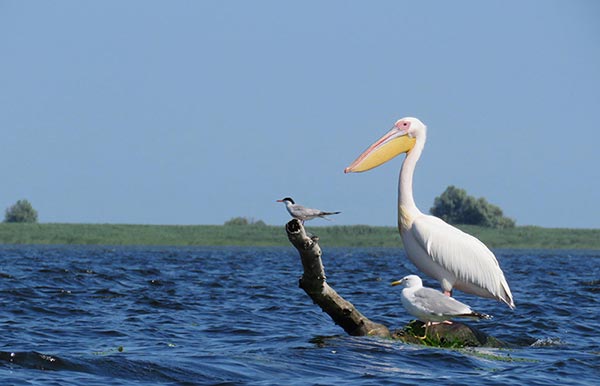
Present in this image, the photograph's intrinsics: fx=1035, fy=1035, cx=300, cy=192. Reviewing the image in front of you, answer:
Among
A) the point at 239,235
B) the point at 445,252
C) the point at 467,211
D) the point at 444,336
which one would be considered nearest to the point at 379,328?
the point at 444,336

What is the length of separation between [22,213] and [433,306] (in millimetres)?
100971

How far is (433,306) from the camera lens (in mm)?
11242

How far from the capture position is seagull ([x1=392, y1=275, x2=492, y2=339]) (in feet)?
36.6

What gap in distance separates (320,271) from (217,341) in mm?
3014

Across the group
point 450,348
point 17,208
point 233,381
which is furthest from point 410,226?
point 17,208

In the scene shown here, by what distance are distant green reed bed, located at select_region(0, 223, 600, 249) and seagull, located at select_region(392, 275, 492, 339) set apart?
226 ft

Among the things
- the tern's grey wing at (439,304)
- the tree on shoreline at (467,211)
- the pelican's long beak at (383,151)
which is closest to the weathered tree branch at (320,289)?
the tern's grey wing at (439,304)

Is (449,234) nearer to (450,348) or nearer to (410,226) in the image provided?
(410,226)

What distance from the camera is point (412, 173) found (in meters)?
12.3

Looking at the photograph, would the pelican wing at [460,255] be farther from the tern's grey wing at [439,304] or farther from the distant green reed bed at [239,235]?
the distant green reed bed at [239,235]

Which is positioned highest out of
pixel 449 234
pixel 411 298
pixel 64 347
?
pixel 449 234

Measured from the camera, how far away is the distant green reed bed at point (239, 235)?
8169 centimetres

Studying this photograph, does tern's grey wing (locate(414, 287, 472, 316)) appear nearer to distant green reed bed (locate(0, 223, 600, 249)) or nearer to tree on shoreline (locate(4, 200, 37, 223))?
distant green reed bed (locate(0, 223, 600, 249))

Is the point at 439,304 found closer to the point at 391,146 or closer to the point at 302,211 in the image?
the point at 391,146
